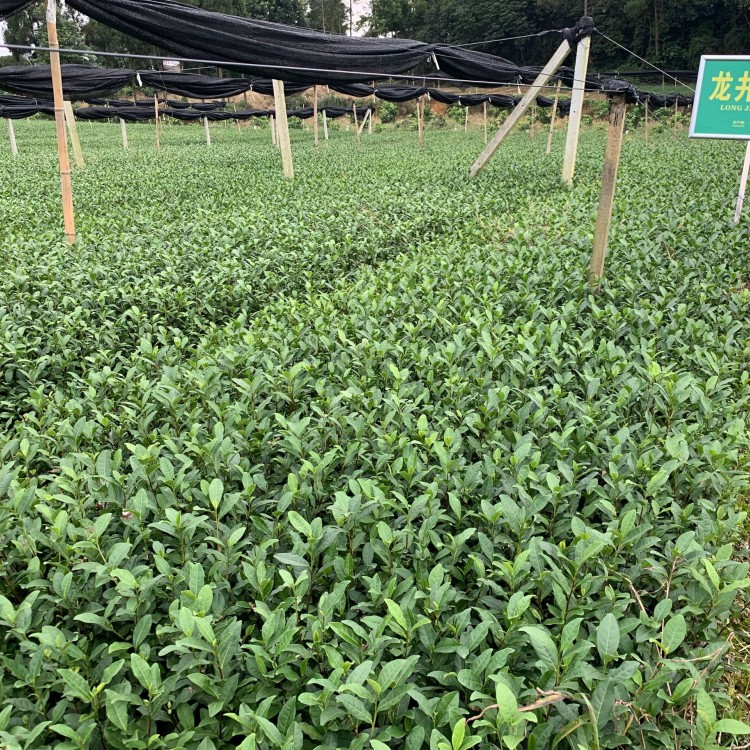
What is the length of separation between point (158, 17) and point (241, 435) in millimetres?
4951

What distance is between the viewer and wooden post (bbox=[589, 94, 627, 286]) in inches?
170

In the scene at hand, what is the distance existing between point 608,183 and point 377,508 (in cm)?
347

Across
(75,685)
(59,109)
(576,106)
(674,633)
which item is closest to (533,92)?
(576,106)

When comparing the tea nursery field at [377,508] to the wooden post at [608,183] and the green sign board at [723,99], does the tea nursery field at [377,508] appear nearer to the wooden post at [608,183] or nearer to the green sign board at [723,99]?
the wooden post at [608,183]

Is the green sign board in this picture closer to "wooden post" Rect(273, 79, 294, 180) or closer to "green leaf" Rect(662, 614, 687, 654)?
"green leaf" Rect(662, 614, 687, 654)

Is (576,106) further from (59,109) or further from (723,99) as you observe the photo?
(59,109)

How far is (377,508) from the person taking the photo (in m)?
2.06

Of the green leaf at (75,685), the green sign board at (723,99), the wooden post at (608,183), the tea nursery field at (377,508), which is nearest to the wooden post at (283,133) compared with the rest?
the tea nursery field at (377,508)

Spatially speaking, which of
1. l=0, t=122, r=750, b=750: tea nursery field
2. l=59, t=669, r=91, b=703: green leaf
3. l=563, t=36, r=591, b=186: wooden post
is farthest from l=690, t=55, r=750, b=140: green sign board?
l=59, t=669, r=91, b=703: green leaf

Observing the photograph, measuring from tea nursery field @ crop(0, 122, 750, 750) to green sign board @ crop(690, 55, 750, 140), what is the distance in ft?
6.26

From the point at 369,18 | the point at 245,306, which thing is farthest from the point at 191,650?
the point at 369,18

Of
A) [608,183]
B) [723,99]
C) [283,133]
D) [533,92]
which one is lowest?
[608,183]

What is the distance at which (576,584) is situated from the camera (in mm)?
1782

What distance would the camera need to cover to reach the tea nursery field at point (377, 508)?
4.95 feet
